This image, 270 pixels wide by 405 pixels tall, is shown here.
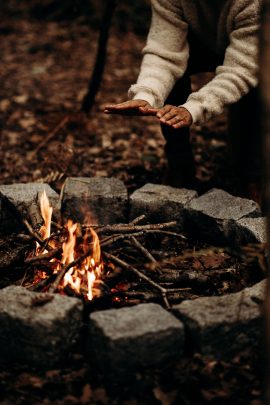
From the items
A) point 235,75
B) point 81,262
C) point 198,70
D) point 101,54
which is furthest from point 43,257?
point 101,54

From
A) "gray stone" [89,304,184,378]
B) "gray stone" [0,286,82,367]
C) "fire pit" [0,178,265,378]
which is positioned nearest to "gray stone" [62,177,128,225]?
"fire pit" [0,178,265,378]

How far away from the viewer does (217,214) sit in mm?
3438

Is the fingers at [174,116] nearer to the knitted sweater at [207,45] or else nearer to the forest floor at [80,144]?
the knitted sweater at [207,45]

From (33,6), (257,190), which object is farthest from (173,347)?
(33,6)

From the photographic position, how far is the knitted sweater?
337 centimetres

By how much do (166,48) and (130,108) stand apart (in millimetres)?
708

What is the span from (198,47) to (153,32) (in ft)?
→ 1.22

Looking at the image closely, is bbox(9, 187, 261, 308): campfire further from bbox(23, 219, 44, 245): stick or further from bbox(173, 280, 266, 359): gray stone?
bbox(173, 280, 266, 359): gray stone

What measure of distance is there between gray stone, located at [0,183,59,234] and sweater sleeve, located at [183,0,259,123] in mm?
1120

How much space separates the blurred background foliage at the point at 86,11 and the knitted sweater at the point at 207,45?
4.37 metres

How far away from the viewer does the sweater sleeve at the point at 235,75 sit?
3.36m

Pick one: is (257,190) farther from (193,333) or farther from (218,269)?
(193,333)

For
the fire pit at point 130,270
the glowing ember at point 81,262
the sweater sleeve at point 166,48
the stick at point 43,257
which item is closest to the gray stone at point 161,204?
the fire pit at point 130,270

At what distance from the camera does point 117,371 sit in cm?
247
